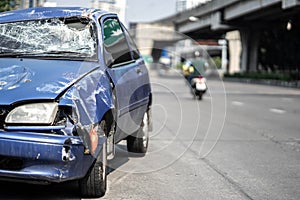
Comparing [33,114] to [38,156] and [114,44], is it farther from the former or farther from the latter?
[114,44]

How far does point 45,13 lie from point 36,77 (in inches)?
61.8

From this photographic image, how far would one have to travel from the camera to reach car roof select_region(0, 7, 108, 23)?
248 inches

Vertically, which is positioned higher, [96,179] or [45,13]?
[45,13]

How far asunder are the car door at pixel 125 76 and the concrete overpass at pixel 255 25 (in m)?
34.0

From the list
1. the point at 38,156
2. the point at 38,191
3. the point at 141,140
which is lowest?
the point at 38,191

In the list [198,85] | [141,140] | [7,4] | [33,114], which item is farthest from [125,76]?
[198,85]

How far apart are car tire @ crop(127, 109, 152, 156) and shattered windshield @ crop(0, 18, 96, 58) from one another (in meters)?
1.98

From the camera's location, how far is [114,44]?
6.58m

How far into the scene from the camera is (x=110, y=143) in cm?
569

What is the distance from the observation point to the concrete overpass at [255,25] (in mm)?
47750

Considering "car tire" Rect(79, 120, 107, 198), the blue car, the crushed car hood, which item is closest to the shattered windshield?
the blue car

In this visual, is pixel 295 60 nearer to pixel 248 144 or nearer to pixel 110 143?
pixel 248 144

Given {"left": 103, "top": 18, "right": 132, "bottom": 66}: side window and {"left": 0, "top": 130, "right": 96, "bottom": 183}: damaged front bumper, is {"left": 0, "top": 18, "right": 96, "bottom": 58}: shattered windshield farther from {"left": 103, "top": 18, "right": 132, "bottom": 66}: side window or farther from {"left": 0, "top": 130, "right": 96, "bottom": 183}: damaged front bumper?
{"left": 0, "top": 130, "right": 96, "bottom": 183}: damaged front bumper

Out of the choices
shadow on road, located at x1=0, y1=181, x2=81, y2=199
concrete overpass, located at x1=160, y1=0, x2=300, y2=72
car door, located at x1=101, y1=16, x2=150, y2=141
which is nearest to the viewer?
shadow on road, located at x1=0, y1=181, x2=81, y2=199
